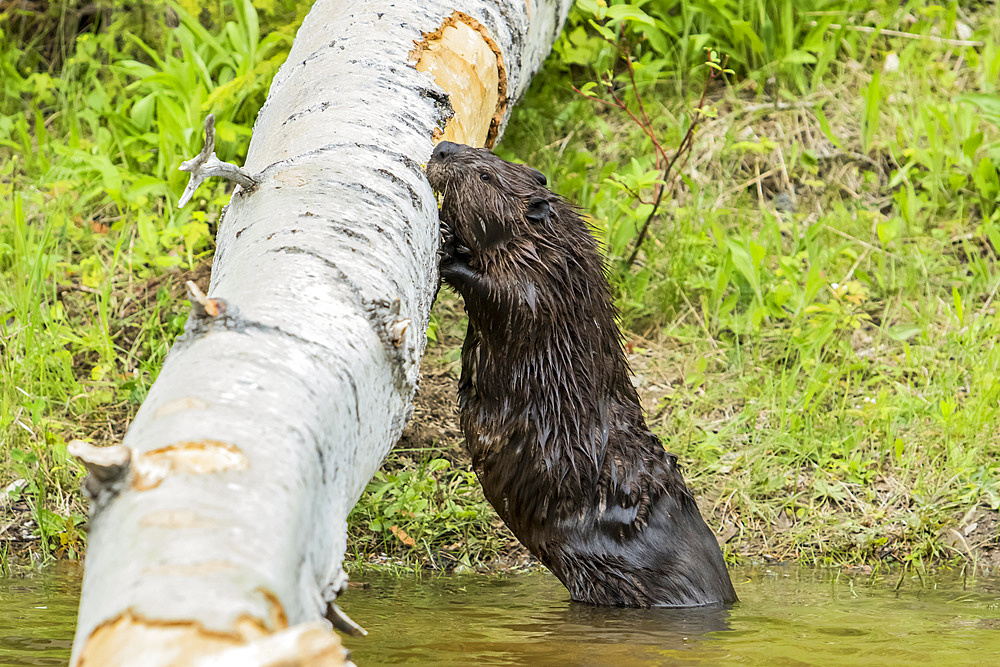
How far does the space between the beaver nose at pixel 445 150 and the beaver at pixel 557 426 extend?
0.05m

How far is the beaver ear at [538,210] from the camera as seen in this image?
9.60ft

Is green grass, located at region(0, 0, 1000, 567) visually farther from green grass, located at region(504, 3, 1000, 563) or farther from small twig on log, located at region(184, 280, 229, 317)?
small twig on log, located at region(184, 280, 229, 317)

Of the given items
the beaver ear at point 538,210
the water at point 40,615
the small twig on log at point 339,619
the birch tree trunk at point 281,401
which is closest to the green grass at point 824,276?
the beaver ear at point 538,210

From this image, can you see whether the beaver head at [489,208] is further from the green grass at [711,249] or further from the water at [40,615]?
the water at [40,615]

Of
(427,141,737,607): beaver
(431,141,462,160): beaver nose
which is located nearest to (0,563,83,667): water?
(427,141,737,607): beaver

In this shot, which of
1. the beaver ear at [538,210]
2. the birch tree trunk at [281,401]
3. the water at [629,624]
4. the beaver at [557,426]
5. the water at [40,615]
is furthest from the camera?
the beaver ear at [538,210]

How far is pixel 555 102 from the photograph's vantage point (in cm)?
550

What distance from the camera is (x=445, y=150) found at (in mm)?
2668

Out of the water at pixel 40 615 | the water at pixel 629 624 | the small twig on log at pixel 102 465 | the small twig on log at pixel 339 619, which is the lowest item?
the water at pixel 40 615

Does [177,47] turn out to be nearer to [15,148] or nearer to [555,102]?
[15,148]

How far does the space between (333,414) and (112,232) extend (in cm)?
396

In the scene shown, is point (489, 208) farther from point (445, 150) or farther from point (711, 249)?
point (711, 249)

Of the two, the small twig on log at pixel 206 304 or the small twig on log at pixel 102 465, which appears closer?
the small twig on log at pixel 102 465

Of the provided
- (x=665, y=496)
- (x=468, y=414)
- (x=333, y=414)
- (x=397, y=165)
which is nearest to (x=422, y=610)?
(x=468, y=414)
